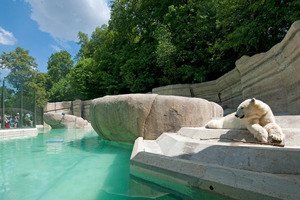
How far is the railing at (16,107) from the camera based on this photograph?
9734mm

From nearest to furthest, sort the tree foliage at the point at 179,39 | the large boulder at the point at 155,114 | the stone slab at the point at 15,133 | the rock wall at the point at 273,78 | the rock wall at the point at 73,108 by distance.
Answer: the rock wall at the point at 273,78, the large boulder at the point at 155,114, the tree foliage at the point at 179,39, the stone slab at the point at 15,133, the rock wall at the point at 73,108

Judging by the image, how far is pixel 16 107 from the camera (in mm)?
10680

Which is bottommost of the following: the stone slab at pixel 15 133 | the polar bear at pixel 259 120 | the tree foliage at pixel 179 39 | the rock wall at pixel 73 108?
the stone slab at pixel 15 133

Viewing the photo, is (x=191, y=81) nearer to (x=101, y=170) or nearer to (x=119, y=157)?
(x=119, y=157)

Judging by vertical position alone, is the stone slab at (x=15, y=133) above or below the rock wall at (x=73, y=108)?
below

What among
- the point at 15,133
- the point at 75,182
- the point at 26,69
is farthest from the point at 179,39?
the point at 26,69

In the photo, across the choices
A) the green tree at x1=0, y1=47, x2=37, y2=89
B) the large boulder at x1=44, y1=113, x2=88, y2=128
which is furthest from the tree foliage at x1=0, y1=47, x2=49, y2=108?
the large boulder at x1=44, y1=113, x2=88, y2=128

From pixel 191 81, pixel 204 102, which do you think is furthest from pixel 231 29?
pixel 204 102

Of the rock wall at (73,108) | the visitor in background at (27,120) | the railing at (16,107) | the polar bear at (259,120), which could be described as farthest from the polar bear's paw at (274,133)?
the rock wall at (73,108)

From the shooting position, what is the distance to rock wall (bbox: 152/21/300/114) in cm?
434

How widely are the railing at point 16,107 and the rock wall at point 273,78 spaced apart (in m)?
12.2

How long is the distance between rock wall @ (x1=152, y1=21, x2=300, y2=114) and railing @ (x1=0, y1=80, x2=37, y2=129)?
1215 cm

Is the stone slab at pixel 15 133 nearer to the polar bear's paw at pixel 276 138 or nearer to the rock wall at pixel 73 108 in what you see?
the rock wall at pixel 73 108

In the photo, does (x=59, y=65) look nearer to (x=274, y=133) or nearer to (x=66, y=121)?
(x=66, y=121)
